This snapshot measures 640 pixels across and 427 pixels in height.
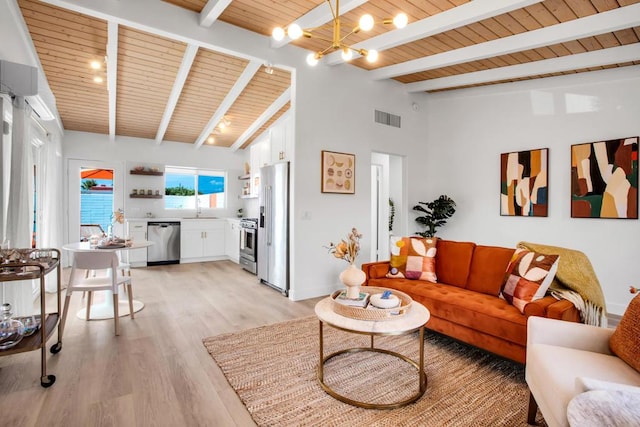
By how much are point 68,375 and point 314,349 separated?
177 centimetres

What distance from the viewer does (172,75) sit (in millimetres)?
4598

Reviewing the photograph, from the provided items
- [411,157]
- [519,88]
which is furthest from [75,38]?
[519,88]

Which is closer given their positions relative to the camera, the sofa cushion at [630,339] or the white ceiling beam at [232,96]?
the sofa cushion at [630,339]

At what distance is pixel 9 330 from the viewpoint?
2.13m

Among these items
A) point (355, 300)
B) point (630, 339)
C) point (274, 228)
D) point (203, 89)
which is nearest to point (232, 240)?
point (274, 228)

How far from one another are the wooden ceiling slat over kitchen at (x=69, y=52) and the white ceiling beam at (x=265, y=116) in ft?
7.87

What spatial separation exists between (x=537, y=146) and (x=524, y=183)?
0.52 metres

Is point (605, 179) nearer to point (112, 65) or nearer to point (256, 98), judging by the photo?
point (256, 98)

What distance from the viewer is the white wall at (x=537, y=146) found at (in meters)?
3.83

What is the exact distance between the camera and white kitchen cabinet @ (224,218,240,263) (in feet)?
21.6

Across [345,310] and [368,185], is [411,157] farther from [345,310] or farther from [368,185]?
[345,310]

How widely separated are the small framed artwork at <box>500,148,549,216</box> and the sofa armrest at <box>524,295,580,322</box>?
254 cm

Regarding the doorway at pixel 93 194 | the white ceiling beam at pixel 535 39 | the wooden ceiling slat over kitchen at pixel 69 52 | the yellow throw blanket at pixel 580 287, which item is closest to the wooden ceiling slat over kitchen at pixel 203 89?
the wooden ceiling slat over kitchen at pixel 69 52

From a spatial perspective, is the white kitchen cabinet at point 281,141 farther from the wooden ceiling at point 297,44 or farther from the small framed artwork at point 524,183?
the small framed artwork at point 524,183
